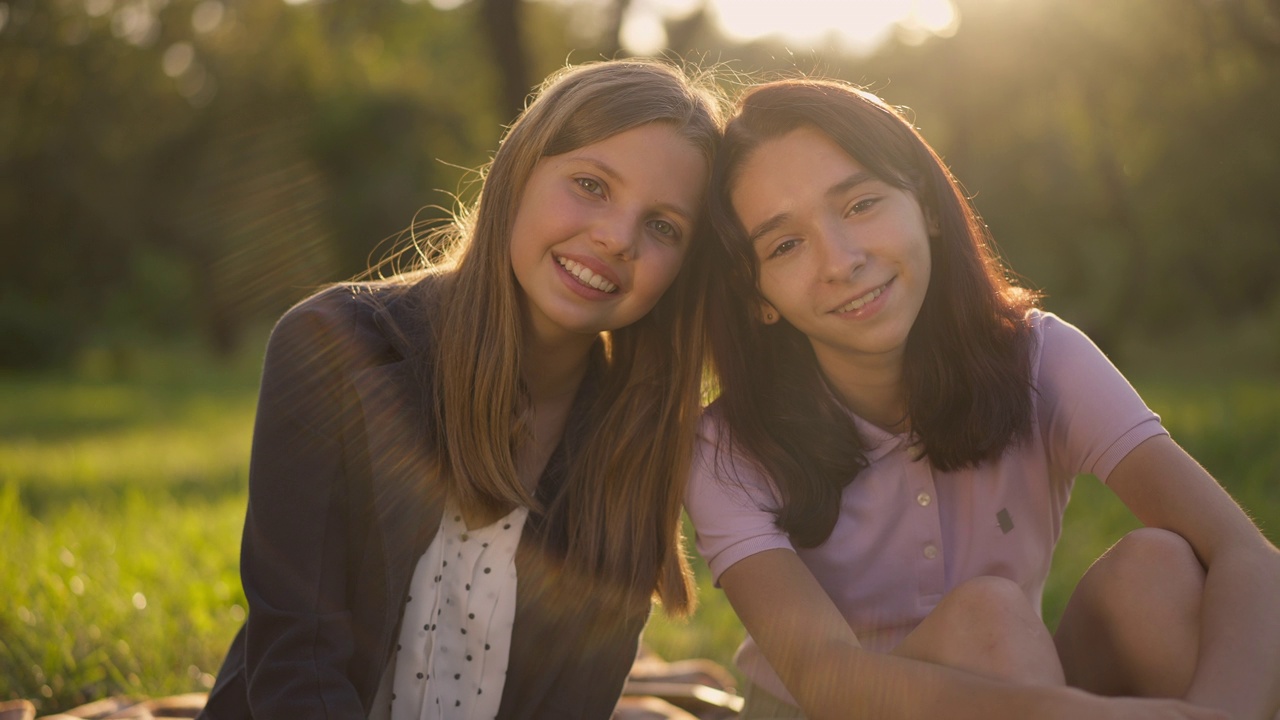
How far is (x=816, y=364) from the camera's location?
2791 mm

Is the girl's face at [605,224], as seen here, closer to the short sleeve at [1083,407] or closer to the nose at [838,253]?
the nose at [838,253]

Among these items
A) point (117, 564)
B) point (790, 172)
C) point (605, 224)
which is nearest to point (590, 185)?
point (605, 224)

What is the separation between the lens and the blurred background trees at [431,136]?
9.74 metres

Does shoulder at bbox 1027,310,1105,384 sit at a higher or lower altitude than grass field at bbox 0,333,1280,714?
higher

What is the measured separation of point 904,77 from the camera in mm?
21391

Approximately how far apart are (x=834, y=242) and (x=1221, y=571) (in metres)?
1.04

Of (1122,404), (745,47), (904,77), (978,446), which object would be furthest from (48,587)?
(745,47)

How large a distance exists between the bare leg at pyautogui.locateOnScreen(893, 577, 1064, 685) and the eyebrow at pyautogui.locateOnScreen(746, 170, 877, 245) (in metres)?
0.91

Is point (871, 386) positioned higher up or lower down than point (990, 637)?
higher up

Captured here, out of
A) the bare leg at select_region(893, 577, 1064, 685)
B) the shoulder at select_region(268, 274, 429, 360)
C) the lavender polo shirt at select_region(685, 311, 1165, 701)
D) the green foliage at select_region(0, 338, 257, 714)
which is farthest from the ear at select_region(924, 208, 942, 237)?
the green foliage at select_region(0, 338, 257, 714)

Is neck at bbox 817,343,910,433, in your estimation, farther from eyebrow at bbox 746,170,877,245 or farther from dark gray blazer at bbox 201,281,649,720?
dark gray blazer at bbox 201,281,649,720

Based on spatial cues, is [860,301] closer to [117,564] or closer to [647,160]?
[647,160]

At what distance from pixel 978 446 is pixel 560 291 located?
105cm

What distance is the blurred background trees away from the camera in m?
9.74
